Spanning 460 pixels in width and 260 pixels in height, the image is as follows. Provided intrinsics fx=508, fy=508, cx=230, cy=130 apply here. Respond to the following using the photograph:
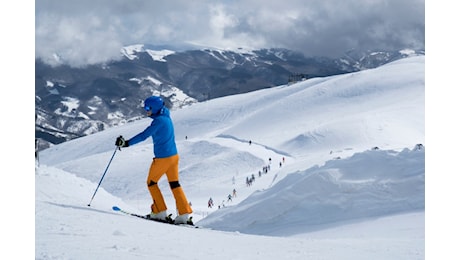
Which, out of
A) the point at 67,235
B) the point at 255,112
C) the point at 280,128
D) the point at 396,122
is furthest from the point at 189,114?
the point at 67,235

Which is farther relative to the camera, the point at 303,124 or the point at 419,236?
the point at 303,124

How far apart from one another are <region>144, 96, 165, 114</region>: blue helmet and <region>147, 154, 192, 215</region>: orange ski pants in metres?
0.87

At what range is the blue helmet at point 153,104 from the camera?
28.1 ft

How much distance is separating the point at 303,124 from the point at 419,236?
69.8 metres

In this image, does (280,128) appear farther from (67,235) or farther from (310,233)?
(67,235)

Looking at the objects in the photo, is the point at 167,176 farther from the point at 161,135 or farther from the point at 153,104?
the point at 153,104

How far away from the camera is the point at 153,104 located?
28.1 feet

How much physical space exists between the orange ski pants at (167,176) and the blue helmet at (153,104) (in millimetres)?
874

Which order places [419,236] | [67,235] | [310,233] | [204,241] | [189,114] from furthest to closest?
[189,114] → [310,233] → [419,236] → [204,241] → [67,235]

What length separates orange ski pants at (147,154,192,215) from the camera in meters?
8.79

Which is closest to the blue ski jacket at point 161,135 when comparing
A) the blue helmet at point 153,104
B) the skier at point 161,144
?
the skier at point 161,144

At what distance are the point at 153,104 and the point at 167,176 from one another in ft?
4.27

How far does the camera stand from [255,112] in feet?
301

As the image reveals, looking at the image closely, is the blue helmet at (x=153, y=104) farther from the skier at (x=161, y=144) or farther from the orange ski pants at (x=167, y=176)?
the orange ski pants at (x=167, y=176)
